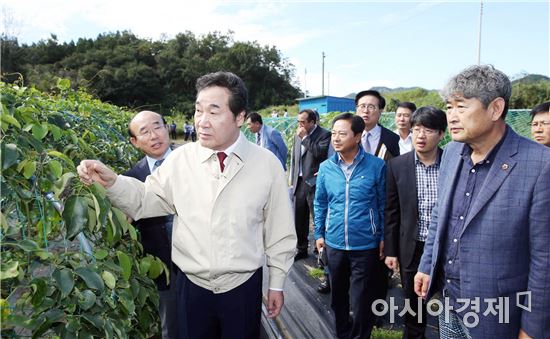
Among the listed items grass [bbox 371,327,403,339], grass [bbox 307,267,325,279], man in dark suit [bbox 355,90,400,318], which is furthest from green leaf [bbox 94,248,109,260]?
grass [bbox 307,267,325,279]

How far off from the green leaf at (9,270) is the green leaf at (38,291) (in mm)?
68

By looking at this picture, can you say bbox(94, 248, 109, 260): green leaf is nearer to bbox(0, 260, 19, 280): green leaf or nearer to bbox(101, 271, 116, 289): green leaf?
bbox(101, 271, 116, 289): green leaf

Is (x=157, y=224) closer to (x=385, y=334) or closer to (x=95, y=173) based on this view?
(x=95, y=173)

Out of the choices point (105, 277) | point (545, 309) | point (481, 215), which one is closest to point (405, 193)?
point (481, 215)

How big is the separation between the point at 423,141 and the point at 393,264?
2.78ft

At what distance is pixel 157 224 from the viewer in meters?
2.22

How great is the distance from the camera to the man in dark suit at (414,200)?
2.55m

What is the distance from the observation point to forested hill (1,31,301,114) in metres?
35.3

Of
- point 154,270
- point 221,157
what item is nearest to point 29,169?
point 154,270

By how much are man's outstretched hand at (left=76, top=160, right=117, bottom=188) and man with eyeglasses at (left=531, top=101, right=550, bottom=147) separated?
10.6ft

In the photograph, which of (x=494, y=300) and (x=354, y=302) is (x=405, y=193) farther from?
(x=494, y=300)

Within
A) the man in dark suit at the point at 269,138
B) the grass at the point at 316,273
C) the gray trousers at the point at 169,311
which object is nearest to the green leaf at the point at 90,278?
the gray trousers at the point at 169,311

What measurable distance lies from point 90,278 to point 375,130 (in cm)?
303

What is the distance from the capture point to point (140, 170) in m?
2.31
